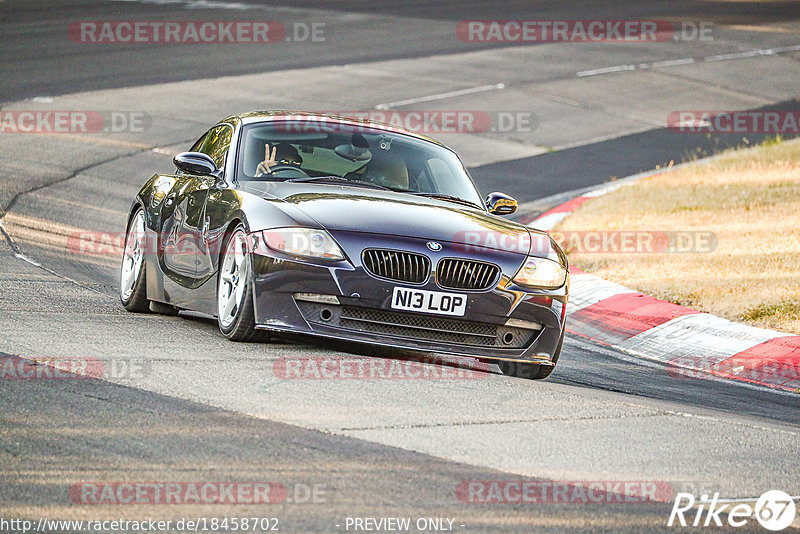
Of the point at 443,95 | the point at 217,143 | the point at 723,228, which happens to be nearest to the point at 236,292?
the point at 217,143

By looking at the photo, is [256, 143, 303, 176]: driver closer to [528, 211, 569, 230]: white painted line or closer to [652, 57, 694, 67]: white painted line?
[528, 211, 569, 230]: white painted line

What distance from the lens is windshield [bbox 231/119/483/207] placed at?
27.6ft

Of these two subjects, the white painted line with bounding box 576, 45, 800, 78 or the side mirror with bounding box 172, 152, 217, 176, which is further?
the white painted line with bounding box 576, 45, 800, 78

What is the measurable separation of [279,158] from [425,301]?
1.84m

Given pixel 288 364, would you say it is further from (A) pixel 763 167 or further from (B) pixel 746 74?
(B) pixel 746 74

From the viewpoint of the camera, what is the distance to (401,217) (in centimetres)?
750

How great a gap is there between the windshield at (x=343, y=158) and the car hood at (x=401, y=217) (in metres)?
0.30

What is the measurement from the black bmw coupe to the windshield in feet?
0.03

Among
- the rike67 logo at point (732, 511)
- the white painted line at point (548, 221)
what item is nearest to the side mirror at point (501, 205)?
the rike67 logo at point (732, 511)

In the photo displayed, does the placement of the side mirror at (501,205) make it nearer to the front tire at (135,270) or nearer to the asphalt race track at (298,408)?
the asphalt race track at (298,408)

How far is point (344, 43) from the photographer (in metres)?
29.8

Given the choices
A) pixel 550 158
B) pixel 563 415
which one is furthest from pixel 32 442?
pixel 550 158

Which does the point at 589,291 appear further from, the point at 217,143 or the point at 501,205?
the point at 217,143

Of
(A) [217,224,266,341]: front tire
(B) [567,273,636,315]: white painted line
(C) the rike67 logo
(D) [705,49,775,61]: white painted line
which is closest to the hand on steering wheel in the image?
(A) [217,224,266,341]: front tire
